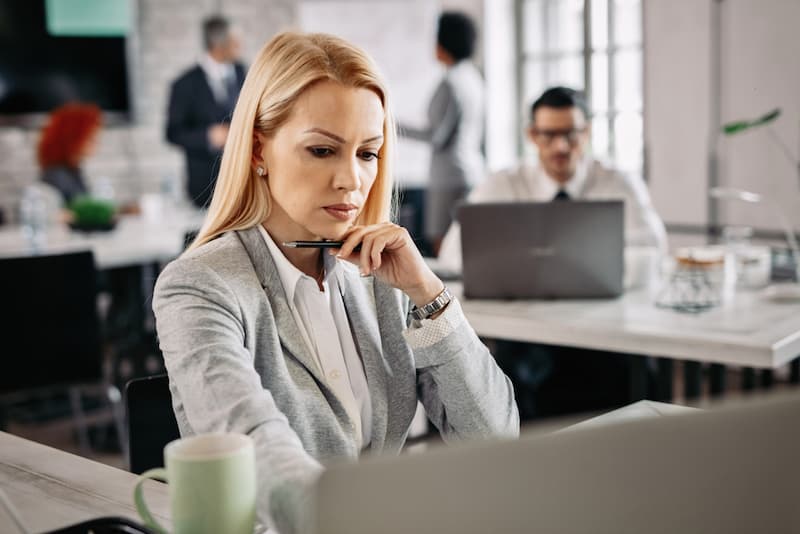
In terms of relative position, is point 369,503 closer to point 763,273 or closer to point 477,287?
point 477,287

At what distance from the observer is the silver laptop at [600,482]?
593 millimetres

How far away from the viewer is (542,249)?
7.42 ft

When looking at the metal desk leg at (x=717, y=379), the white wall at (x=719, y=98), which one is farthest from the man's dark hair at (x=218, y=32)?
the metal desk leg at (x=717, y=379)

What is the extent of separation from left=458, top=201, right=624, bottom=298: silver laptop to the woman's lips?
891 mm

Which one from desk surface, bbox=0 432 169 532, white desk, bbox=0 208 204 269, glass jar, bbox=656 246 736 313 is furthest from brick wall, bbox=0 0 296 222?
desk surface, bbox=0 432 169 532

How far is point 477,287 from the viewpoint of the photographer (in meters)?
2.33

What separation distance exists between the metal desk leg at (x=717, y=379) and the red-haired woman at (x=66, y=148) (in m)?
3.27

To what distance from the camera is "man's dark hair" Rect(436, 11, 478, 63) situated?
4.27 metres

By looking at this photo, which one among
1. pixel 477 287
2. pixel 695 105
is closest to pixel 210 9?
pixel 695 105

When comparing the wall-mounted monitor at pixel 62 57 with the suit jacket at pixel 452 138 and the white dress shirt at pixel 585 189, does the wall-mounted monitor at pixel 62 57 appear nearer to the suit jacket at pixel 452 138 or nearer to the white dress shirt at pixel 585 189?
the suit jacket at pixel 452 138

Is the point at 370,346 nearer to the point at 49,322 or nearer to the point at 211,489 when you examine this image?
the point at 211,489

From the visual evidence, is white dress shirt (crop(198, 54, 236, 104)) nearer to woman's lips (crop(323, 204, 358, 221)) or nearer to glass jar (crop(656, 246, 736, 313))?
glass jar (crop(656, 246, 736, 313))

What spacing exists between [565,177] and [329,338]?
5.75ft

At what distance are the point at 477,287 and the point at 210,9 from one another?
521cm
